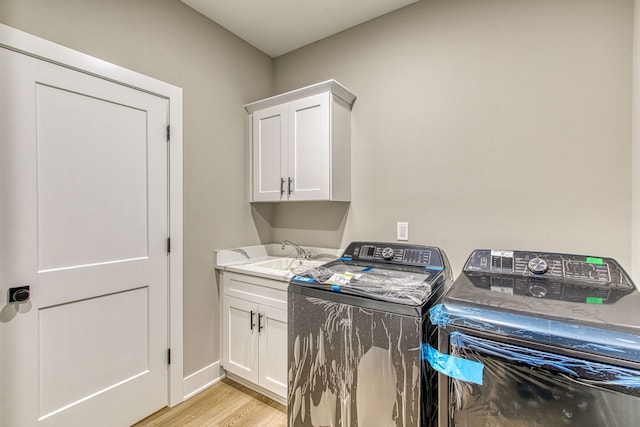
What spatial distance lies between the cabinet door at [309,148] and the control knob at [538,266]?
49.4 inches

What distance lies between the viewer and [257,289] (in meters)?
2.08

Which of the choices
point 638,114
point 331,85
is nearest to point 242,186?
point 331,85

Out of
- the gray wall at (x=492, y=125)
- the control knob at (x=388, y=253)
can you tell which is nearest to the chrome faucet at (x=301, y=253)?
the gray wall at (x=492, y=125)

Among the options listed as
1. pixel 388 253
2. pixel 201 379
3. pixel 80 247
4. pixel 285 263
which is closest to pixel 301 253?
pixel 285 263

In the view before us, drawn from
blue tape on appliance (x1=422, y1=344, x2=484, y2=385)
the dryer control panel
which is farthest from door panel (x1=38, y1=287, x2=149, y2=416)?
the dryer control panel

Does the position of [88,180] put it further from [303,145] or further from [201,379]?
[201,379]

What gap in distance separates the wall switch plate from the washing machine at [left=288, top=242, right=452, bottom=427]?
348 millimetres

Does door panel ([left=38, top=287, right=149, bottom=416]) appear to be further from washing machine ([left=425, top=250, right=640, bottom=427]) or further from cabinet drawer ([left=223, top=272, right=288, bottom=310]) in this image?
washing machine ([left=425, top=250, right=640, bottom=427])

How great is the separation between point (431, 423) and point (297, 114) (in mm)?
2075

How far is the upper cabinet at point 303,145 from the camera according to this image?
6.97 feet

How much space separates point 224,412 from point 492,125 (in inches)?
98.3

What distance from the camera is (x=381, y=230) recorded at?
219 centimetres

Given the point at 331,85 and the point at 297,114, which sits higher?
the point at 331,85

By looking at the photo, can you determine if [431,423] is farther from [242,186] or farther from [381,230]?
[242,186]
